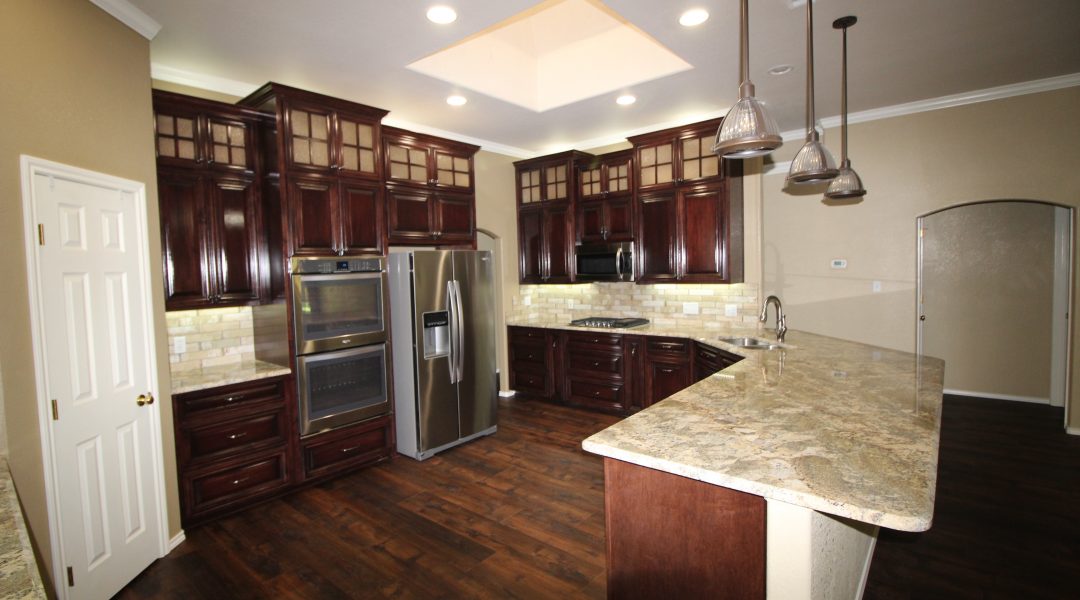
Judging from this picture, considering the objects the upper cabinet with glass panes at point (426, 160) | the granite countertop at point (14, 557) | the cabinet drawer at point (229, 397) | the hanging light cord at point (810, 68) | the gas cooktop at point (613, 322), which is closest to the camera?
the granite countertop at point (14, 557)

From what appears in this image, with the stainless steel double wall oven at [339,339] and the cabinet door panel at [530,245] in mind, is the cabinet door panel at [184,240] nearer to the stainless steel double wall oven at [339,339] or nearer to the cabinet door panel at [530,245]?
the stainless steel double wall oven at [339,339]

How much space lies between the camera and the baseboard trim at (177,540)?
2.77 metres

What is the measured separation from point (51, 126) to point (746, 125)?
2.89 metres

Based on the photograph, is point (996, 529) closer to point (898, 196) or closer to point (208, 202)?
point (898, 196)

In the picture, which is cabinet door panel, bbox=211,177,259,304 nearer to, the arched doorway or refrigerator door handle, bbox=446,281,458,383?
refrigerator door handle, bbox=446,281,458,383

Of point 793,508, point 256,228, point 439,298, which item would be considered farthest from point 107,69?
point 793,508

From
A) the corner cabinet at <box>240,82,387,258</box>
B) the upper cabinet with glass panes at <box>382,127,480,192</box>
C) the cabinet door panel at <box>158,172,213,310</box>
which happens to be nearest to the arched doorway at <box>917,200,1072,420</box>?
the upper cabinet with glass panes at <box>382,127,480,192</box>

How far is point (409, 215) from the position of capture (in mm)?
4324

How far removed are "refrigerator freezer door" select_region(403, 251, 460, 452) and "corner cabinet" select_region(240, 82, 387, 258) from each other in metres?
0.41

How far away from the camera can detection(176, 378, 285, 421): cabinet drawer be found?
2.99 metres

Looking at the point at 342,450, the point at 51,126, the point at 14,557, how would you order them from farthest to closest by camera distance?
the point at 342,450 < the point at 51,126 < the point at 14,557

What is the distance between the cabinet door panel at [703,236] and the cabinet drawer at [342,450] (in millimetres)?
3248

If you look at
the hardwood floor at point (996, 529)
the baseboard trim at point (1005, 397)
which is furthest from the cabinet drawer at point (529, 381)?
the baseboard trim at point (1005, 397)

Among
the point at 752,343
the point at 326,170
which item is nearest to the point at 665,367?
the point at 752,343
